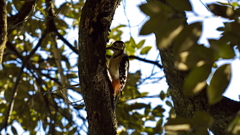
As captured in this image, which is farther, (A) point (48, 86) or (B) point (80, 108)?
(A) point (48, 86)

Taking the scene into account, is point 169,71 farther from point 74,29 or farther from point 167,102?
point 74,29

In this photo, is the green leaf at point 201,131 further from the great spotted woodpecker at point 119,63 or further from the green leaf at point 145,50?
the green leaf at point 145,50

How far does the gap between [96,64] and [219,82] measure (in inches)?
49.1

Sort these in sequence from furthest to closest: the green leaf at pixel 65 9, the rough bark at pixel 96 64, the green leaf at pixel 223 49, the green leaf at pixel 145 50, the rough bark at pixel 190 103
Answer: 1. the green leaf at pixel 145 50
2. the green leaf at pixel 65 9
3. the rough bark at pixel 190 103
4. the rough bark at pixel 96 64
5. the green leaf at pixel 223 49

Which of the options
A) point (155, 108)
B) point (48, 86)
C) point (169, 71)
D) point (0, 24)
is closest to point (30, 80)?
point (48, 86)

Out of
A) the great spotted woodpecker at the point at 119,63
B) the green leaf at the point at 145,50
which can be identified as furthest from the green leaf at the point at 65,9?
the green leaf at the point at 145,50

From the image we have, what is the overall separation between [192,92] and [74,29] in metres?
3.75

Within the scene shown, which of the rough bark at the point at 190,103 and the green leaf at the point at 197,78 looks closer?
the green leaf at the point at 197,78

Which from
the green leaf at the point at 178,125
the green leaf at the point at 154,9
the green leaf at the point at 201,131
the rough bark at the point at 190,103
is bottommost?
the rough bark at the point at 190,103

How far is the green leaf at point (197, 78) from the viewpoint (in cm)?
98

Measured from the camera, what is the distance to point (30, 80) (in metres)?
4.71

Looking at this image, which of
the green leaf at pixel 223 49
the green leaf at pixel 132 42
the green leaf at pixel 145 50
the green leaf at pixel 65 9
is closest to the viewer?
the green leaf at pixel 223 49

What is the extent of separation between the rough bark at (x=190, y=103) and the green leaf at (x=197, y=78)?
4.60 feet

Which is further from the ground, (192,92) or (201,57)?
(201,57)
